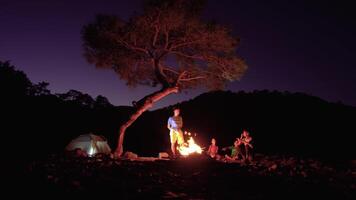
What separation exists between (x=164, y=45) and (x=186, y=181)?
1204cm

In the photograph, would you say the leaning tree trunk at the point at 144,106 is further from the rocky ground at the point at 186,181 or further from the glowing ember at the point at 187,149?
the rocky ground at the point at 186,181

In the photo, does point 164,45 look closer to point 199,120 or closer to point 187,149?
point 187,149

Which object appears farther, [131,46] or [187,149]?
[131,46]

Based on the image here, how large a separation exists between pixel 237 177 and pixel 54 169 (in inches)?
218

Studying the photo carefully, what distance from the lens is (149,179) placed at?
10.0 m

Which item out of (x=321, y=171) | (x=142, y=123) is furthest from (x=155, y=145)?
(x=321, y=171)

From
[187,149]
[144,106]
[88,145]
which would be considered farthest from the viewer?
[88,145]

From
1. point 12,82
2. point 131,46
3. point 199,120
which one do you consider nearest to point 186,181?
point 131,46

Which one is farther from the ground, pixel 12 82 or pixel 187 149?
pixel 12 82

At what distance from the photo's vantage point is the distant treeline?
31750 millimetres

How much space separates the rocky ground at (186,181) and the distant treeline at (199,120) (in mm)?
16525

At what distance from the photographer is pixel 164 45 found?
819 inches

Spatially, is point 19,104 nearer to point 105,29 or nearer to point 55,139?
point 55,139

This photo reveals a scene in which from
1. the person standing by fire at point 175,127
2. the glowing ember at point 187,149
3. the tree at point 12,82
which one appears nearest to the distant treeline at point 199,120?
the tree at point 12,82
